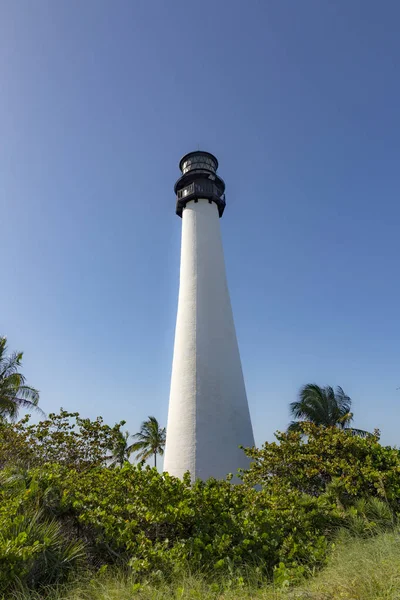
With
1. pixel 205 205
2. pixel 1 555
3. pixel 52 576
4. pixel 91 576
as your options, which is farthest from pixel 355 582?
pixel 205 205

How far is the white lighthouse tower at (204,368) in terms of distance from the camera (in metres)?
12.1

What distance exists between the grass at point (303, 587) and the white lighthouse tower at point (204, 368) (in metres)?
7.57

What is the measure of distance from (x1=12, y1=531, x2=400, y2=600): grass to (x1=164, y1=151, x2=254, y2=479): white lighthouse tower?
7569mm

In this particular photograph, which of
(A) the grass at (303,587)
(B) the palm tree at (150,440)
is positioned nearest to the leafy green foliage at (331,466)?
(A) the grass at (303,587)

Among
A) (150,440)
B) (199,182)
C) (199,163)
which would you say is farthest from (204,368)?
(150,440)

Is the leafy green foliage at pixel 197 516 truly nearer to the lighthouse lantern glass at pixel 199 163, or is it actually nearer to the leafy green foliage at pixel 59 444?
the leafy green foliage at pixel 59 444

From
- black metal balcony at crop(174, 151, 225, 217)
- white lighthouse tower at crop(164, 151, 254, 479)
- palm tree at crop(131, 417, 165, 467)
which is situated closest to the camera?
white lighthouse tower at crop(164, 151, 254, 479)

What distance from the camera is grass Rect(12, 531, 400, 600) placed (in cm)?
363

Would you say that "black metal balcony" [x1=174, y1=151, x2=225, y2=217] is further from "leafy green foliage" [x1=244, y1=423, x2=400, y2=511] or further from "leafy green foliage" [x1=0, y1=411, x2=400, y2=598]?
"leafy green foliage" [x1=0, y1=411, x2=400, y2=598]

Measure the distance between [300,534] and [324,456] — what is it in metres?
2.77

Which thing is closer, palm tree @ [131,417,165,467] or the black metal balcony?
the black metal balcony

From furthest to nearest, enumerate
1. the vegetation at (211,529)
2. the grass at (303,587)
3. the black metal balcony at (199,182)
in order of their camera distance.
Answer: the black metal balcony at (199,182)
the vegetation at (211,529)
the grass at (303,587)

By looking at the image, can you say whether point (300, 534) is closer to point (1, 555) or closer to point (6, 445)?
point (1, 555)

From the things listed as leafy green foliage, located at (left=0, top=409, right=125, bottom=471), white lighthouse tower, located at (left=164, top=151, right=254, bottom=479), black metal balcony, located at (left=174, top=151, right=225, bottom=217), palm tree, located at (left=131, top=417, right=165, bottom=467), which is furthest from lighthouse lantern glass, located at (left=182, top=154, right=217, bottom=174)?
palm tree, located at (left=131, top=417, right=165, bottom=467)
